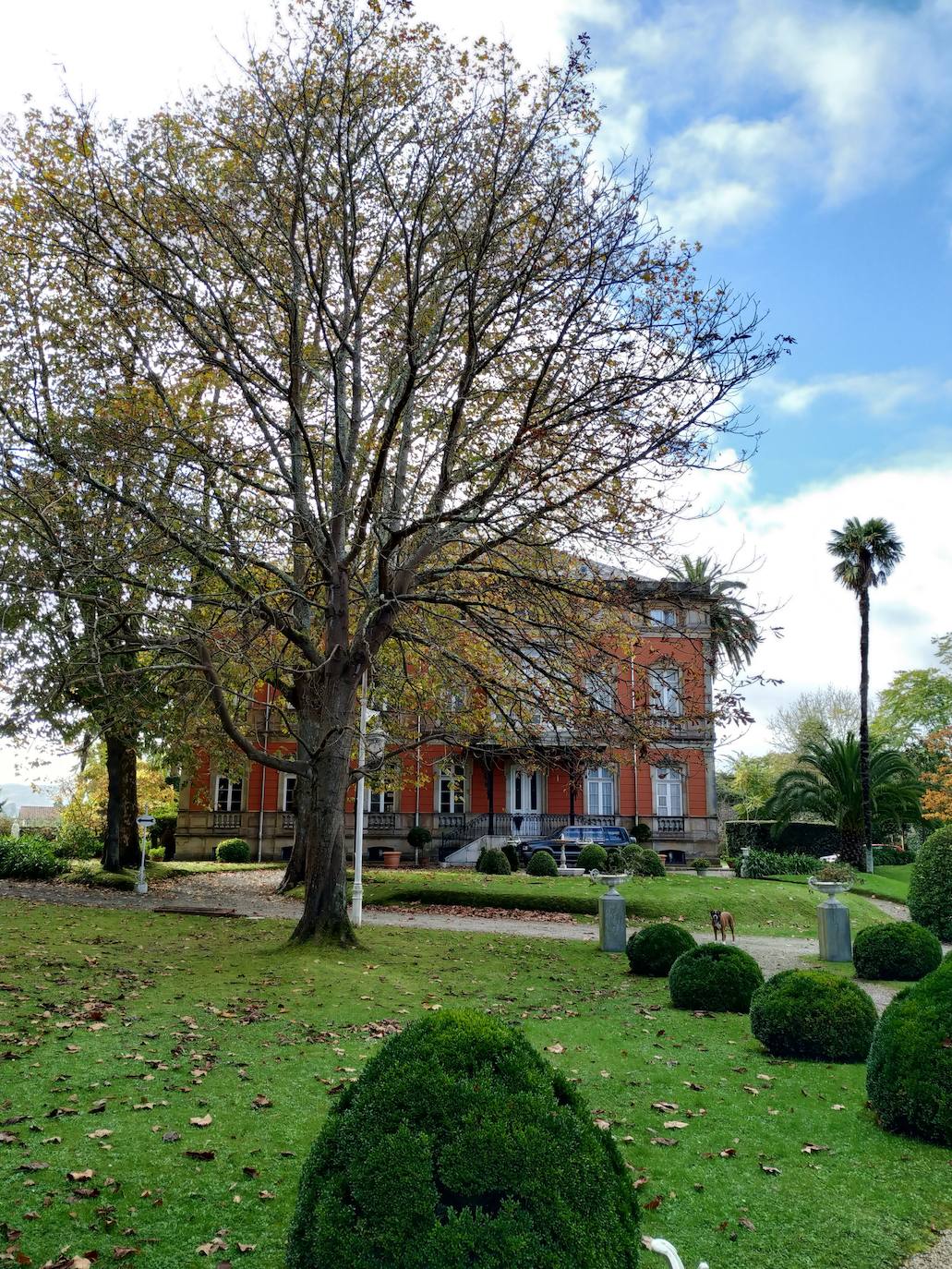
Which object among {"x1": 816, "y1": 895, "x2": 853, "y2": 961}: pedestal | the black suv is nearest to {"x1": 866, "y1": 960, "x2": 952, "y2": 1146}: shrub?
{"x1": 816, "y1": 895, "x2": 853, "y2": 961}: pedestal

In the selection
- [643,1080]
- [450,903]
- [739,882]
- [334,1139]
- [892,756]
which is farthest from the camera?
[892,756]

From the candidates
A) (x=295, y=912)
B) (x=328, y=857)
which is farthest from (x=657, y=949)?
(x=295, y=912)

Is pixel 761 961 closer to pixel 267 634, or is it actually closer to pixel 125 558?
pixel 267 634

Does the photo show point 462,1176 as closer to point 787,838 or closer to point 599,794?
point 599,794

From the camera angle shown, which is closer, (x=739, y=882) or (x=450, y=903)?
(x=450, y=903)

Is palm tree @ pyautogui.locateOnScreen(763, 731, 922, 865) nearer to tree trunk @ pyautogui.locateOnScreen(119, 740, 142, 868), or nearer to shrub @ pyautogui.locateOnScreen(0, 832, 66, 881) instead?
tree trunk @ pyautogui.locateOnScreen(119, 740, 142, 868)

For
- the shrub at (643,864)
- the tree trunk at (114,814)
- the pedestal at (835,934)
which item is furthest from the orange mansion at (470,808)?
the pedestal at (835,934)

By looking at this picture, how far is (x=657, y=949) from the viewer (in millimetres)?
12656

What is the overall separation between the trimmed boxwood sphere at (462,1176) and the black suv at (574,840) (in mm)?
29159

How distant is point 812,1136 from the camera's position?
6.12 m

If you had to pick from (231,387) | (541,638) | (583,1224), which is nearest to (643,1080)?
(583,1224)

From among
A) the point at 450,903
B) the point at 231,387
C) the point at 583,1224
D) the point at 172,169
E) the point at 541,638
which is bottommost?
the point at 450,903

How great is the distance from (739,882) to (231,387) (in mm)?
19439

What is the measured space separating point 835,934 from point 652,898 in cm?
735
